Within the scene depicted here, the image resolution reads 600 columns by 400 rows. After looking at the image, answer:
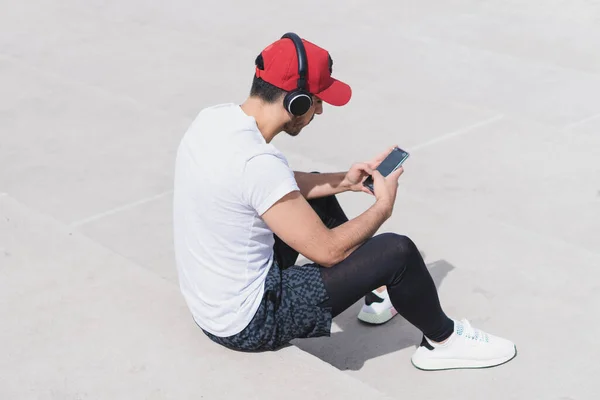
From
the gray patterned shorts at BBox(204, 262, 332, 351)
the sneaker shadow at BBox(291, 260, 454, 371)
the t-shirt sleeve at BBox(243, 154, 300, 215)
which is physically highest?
the t-shirt sleeve at BBox(243, 154, 300, 215)

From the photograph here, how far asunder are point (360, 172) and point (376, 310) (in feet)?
2.13

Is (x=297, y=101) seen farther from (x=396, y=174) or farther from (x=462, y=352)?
(x=462, y=352)

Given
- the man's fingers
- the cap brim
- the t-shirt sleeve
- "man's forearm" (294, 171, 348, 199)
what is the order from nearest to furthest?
1. the t-shirt sleeve
2. the cap brim
3. the man's fingers
4. "man's forearm" (294, 171, 348, 199)

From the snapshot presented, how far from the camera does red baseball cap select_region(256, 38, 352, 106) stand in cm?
328

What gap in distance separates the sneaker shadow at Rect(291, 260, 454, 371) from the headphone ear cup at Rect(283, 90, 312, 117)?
115 centimetres

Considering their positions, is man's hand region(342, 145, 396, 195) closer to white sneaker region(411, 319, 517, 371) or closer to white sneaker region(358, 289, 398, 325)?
white sneaker region(358, 289, 398, 325)

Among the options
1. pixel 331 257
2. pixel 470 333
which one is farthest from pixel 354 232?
pixel 470 333

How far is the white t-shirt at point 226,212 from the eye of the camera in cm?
317

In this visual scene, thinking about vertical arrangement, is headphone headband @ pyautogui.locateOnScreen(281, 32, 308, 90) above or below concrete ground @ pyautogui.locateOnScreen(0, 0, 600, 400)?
above

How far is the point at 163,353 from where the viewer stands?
11.6 feet

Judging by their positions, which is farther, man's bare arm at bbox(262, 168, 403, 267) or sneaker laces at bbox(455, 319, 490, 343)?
sneaker laces at bbox(455, 319, 490, 343)

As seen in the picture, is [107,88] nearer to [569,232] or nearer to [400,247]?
[569,232]

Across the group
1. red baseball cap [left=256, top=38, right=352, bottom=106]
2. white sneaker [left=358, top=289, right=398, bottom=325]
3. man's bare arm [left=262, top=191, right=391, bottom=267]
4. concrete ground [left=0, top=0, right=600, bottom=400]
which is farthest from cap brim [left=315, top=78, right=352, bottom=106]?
white sneaker [left=358, top=289, right=398, bottom=325]

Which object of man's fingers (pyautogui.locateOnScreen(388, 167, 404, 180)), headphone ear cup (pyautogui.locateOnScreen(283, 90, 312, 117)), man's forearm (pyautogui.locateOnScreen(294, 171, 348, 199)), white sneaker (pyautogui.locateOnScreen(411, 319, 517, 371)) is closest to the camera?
headphone ear cup (pyautogui.locateOnScreen(283, 90, 312, 117))
